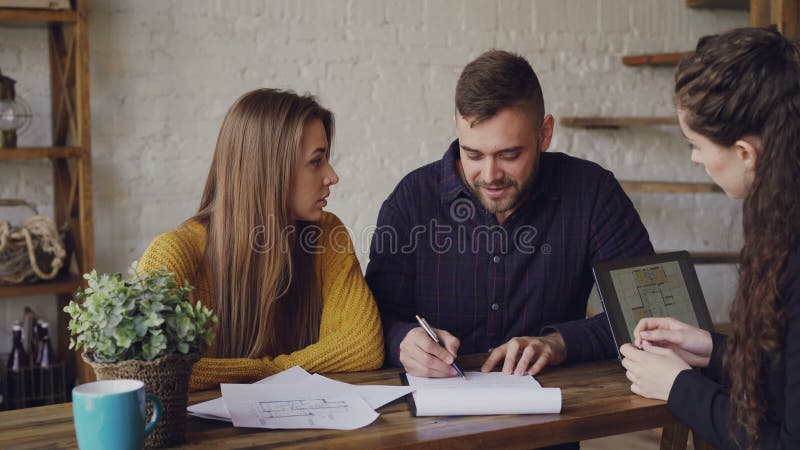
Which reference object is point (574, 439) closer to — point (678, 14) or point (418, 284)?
point (418, 284)

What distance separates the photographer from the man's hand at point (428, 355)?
5.87 feet

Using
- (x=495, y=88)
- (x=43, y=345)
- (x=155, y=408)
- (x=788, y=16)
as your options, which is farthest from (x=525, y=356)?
(x=788, y=16)

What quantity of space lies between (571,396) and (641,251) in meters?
0.74

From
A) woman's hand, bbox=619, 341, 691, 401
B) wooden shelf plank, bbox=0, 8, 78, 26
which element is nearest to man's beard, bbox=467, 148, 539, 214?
woman's hand, bbox=619, 341, 691, 401

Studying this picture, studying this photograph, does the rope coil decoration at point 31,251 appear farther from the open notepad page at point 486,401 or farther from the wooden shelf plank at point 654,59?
the wooden shelf plank at point 654,59

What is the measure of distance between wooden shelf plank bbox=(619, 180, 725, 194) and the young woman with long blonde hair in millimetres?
2367

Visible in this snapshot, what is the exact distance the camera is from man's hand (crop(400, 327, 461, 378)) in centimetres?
179

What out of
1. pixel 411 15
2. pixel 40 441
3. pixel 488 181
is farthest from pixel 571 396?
pixel 411 15

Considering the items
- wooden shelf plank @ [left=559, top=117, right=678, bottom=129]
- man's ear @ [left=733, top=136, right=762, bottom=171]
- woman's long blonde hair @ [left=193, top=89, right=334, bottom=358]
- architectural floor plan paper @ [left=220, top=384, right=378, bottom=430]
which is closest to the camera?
man's ear @ [left=733, top=136, right=762, bottom=171]

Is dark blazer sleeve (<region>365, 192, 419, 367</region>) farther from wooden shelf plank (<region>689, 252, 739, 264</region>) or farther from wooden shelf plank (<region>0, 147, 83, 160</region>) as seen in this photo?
wooden shelf plank (<region>689, 252, 739, 264</region>)

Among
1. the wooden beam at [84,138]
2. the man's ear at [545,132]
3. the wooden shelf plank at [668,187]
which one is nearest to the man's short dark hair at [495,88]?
the man's ear at [545,132]

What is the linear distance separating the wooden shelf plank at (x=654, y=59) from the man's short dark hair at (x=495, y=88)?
86.4 inches

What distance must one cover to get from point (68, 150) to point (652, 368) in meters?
2.20

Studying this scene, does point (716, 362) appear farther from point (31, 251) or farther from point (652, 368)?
point (31, 251)
